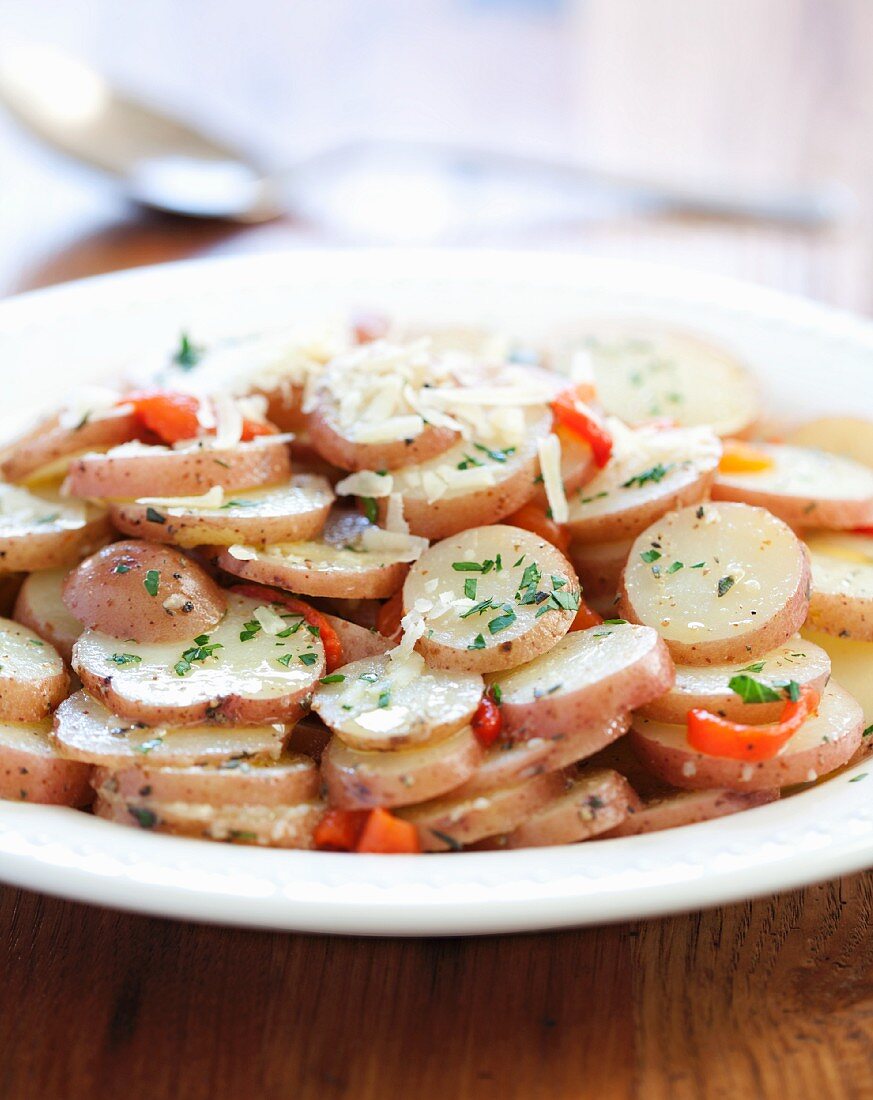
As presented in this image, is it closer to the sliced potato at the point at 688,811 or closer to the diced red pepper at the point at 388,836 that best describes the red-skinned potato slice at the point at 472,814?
the diced red pepper at the point at 388,836

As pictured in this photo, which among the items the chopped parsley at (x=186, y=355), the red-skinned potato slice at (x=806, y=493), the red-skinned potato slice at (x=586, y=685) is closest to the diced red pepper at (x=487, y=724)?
the red-skinned potato slice at (x=586, y=685)

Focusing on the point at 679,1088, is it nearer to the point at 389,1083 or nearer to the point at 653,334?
the point at 389,1083

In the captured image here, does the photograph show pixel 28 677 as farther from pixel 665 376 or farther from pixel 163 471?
pixel 665 376

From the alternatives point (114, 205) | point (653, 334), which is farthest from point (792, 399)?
point (114, 205)

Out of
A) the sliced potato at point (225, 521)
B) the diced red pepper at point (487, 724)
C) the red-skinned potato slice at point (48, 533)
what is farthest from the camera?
the red-skinned potato slice at point (48, 533)

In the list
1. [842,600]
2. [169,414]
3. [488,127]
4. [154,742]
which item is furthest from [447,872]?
[488,127]

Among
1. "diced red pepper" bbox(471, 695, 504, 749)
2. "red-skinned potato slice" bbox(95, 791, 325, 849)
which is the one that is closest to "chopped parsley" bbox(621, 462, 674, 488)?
"diced red pepper" bbox(471, 695, 504, 749)

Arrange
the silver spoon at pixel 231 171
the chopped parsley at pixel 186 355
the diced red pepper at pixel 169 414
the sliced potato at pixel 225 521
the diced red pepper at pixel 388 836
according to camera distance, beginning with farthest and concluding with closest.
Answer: the silver spoon at pixel 231 171, the chopped parsley at pixel 186 355, the diced red pepper at pixel 169 414, the sliced potato at pixel 225 521, the diced red pepper at pixel 388 836

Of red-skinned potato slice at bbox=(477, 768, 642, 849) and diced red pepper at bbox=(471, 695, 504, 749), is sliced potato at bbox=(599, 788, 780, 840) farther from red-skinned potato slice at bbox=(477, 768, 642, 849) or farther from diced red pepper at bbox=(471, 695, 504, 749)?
diced red pepper at bbox=(471, 695, 504, 749)
